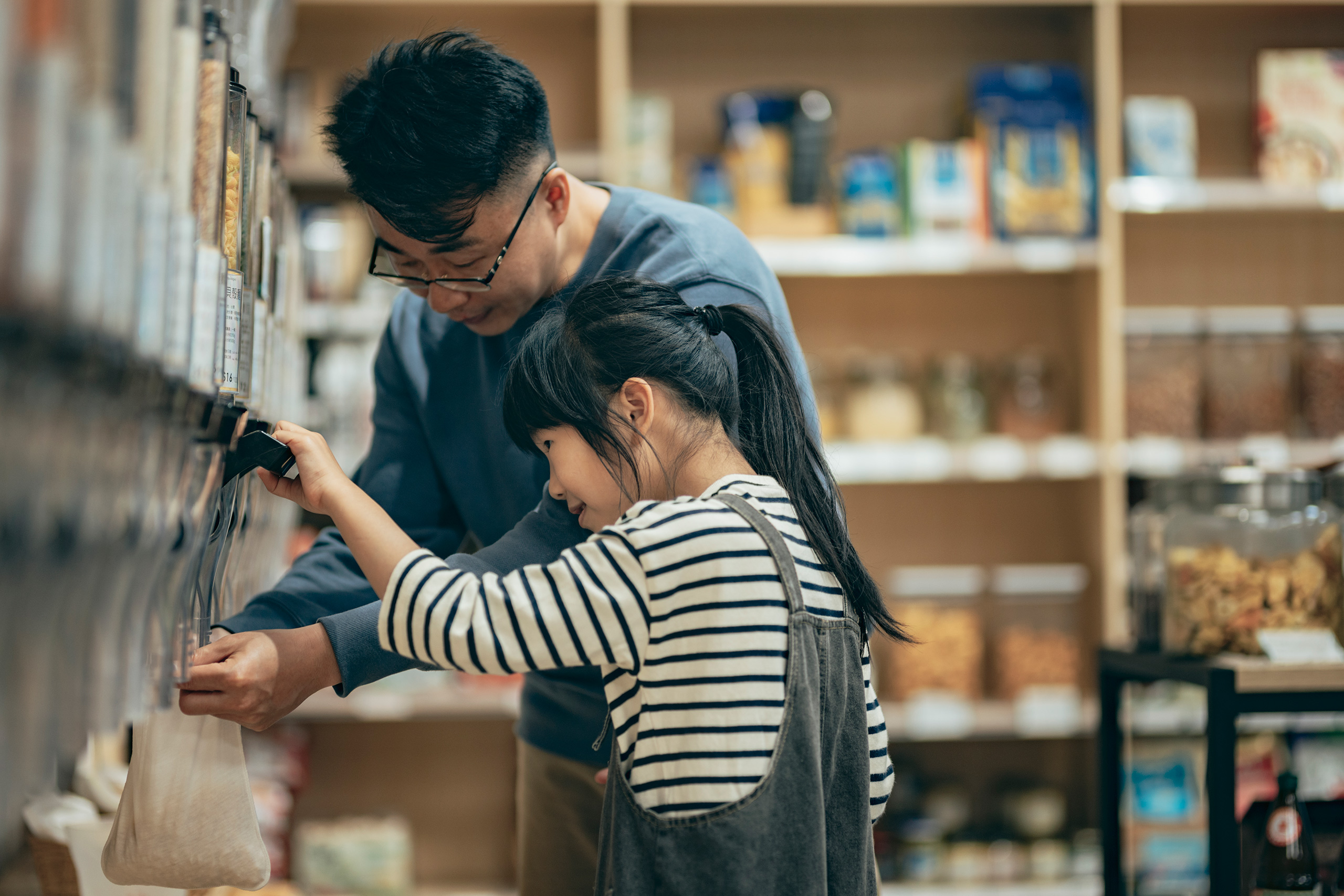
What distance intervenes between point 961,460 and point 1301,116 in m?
1.17

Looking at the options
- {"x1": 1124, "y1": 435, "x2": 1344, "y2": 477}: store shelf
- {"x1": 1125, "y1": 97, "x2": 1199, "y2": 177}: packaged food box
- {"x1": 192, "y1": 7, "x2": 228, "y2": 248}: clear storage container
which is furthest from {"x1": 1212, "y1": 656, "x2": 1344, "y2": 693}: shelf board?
{"x1": 1125, "y1": 97, "x2": 1199, "y2": 177}: packaged food box

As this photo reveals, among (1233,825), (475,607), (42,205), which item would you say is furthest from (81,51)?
(1233,825)

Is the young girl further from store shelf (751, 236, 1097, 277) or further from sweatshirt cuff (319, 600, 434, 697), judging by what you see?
store shelf (751, 236, 1097, 277)

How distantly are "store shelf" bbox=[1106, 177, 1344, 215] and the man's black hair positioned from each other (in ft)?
6.32

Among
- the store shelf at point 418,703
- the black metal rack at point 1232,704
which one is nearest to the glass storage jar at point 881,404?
the store shelf at point 418,703

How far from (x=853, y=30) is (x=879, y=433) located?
1.03 meters

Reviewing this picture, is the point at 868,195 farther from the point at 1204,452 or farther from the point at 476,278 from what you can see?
the point at 476,278

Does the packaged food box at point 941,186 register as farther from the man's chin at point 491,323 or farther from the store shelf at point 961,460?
the man's chin at point 491,323

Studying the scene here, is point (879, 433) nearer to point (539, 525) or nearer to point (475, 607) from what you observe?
point (539, 525)

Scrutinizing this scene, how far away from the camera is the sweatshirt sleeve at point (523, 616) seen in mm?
857

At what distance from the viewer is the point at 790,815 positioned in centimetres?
87

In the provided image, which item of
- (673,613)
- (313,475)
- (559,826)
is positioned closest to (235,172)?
(313,475)

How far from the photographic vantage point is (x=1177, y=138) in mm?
2666

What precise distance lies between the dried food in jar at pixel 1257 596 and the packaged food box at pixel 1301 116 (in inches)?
62.2
